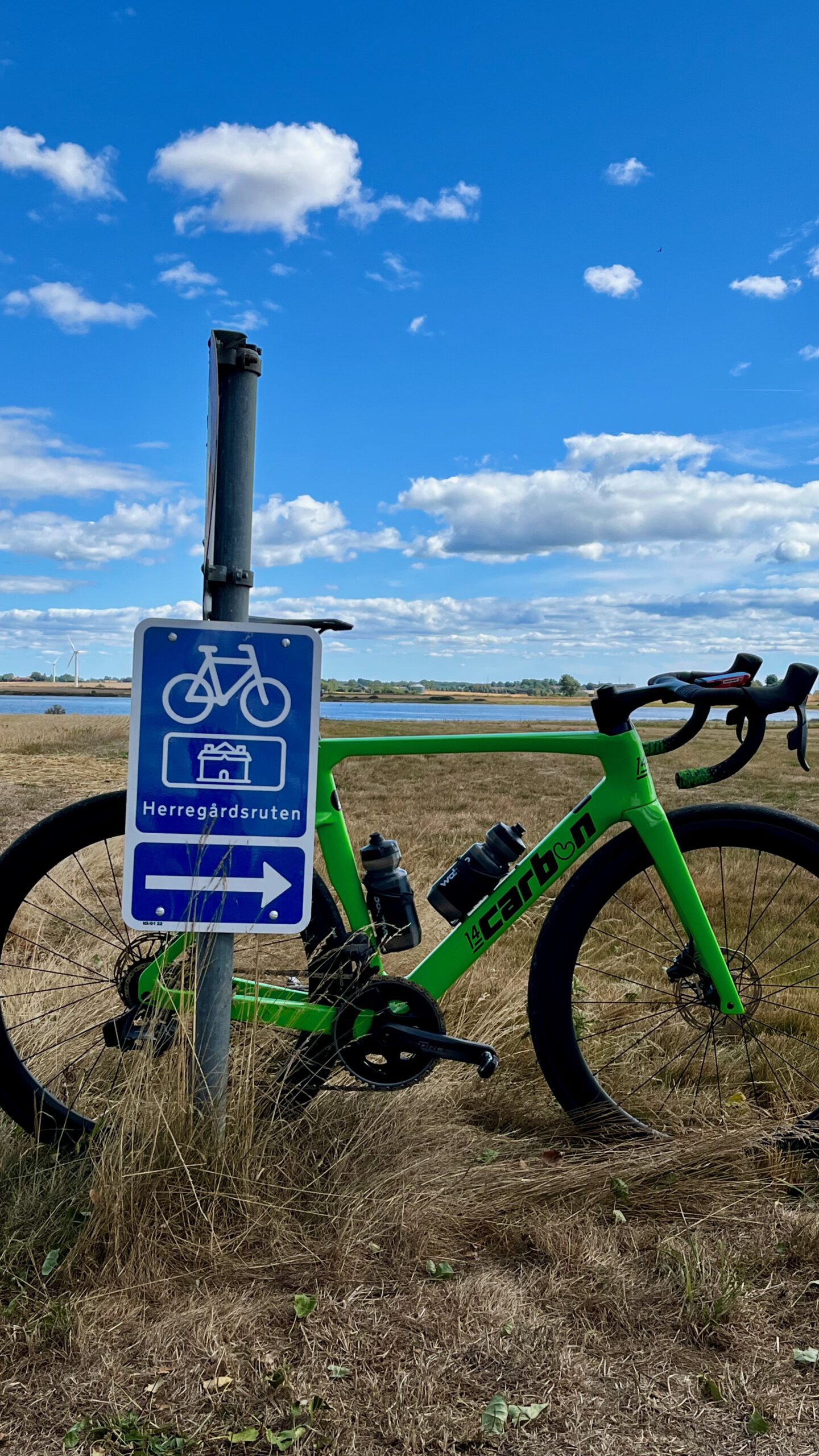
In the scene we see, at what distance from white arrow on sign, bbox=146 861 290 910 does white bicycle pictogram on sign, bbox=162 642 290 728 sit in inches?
15.2

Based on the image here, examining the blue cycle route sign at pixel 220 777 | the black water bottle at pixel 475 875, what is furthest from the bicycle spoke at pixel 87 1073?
the black water bottle at pixel 475 875

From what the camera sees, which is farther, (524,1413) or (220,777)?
(220,777)

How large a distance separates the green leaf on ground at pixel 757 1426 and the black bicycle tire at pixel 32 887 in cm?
131

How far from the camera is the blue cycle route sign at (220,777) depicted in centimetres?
241

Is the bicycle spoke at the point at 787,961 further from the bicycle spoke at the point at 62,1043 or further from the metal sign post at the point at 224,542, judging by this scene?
the bicycle spoke at the point at 62,1043

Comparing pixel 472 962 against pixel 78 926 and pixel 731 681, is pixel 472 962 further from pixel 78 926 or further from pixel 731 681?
pixel 78 926

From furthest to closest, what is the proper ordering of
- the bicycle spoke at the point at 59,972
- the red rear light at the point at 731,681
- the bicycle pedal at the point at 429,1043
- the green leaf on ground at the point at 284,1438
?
the bicycle spoke at the point at 59,972, the red rear light at the point at 731,681, the bicycle pedal at the point at 429,1043, the green leaf on ground at the point at 284,1438

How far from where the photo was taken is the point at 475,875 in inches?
113

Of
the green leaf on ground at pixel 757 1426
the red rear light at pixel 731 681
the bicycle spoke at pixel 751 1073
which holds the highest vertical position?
the red rear light at pixel 731 681

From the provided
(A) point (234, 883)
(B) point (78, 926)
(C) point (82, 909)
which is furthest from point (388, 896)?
(B) point (78, 926)

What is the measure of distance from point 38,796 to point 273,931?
32.5 feet

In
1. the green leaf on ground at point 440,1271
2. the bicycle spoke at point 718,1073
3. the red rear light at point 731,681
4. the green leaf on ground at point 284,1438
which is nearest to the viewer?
the green leaf on ground at point 284,1438

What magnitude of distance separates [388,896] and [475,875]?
27 centimetres

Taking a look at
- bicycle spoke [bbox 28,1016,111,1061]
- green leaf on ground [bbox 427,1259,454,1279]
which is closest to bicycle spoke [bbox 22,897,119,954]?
bicycle spoke [bbox 28,1016,111,1061]
